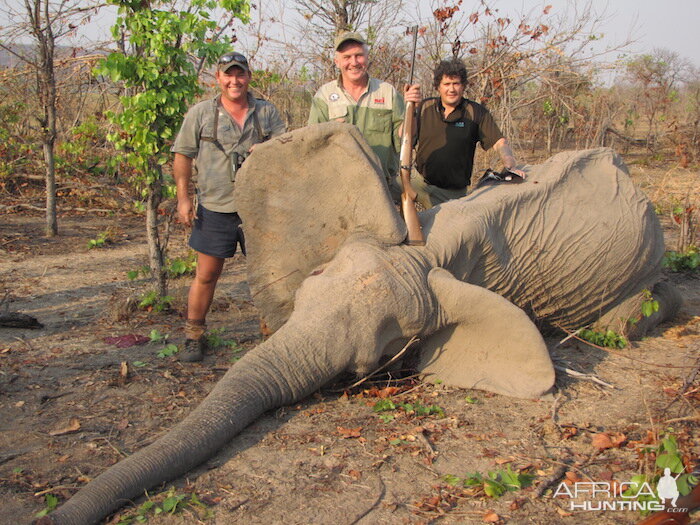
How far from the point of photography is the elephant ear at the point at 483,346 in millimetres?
4324

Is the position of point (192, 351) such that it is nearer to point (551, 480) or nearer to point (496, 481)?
point (496, 481)

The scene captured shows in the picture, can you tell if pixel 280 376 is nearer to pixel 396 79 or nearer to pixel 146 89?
pixel 146 89

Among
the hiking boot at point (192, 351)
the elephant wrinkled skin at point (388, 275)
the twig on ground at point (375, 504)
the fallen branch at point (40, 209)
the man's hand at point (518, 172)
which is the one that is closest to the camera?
the twig on ground at point (375, 504)

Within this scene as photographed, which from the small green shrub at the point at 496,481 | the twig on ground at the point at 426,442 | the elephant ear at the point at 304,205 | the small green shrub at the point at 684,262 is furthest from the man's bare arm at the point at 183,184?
the small green shrub at the point at 684,262

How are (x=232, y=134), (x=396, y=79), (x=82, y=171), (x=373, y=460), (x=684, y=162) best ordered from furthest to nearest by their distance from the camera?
(x=684, y=162) → (x=396, y=79) → (x=82, y=171) → (x=232, y=134) → (x=373, y=460)

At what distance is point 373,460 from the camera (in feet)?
11.9

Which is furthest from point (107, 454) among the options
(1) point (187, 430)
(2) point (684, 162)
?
(2) point (684, 162)

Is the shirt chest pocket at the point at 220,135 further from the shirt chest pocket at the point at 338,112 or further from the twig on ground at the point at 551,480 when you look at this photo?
the twig on ground at the point at 551,480

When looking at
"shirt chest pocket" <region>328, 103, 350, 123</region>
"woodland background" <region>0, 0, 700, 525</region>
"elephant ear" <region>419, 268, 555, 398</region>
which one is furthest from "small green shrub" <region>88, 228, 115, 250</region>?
"elephant ear" <region>419, 268, 555, 398</region>

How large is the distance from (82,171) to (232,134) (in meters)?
7.01

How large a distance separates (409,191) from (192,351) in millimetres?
1905

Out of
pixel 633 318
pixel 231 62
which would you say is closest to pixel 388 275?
pixel 231 62

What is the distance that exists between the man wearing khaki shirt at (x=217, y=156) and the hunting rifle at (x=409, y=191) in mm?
893

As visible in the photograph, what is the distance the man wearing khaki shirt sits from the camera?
4887 millimetres
